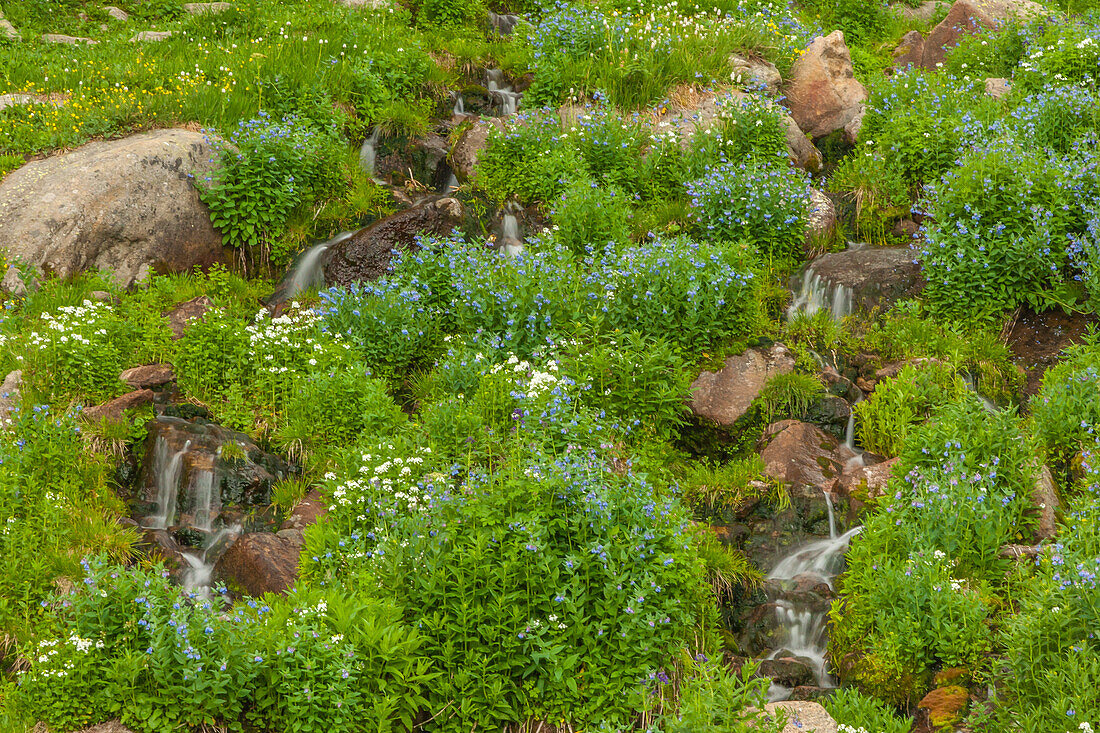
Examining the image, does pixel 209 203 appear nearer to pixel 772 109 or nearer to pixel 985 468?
pixel 772 109

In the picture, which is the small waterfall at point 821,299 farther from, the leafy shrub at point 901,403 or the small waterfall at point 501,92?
the small waterfall at point 501,92

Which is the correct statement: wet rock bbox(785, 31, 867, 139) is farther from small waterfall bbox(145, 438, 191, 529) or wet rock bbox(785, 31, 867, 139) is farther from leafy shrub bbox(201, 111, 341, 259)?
small waterfall bbox(145, 438, 191, 529)

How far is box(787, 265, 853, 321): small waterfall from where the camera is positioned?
35.3 feet

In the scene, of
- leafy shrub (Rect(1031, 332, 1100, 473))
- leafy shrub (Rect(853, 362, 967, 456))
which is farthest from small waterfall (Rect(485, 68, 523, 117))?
leafy shrub (Rect(1031, 332, 1100, 473))

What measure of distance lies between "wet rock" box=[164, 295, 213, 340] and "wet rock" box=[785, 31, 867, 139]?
9348mm

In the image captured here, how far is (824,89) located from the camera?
14.6 meters

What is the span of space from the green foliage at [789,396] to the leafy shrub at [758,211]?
2.38m

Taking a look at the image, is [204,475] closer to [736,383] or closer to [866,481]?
[736,383]

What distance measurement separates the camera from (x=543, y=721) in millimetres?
6379

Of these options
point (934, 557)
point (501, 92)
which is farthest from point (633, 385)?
point (501, 92)

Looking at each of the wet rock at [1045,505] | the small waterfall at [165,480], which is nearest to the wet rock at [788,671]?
the wet rock at [1045,505]

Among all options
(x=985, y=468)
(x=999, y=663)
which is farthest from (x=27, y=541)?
(x=985, y=468)

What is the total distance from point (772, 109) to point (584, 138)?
2795mm

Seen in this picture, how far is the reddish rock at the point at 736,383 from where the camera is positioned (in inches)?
372
